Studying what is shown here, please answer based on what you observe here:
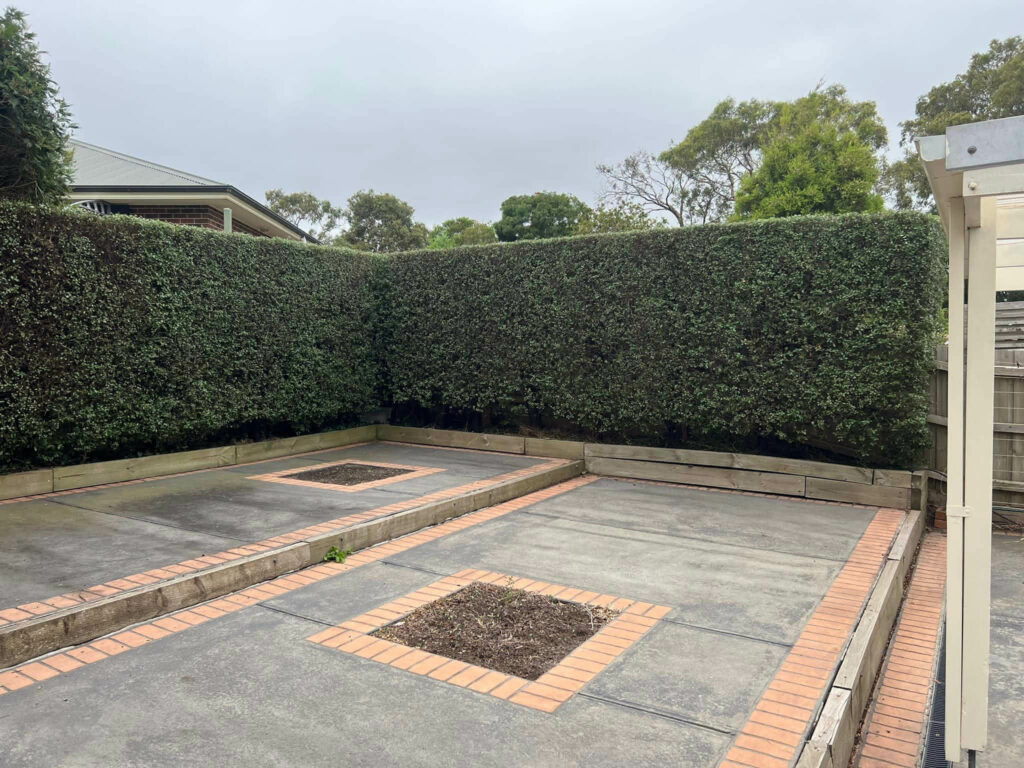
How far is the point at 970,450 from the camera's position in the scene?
2566 mm

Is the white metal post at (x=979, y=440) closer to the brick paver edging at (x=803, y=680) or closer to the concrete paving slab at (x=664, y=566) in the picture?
the brick paver edging at (x=803, y=680)

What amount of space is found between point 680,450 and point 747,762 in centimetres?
639

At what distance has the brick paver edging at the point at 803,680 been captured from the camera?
264 cm

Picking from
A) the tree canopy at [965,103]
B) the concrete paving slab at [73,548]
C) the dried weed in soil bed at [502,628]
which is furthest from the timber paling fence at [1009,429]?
the tree canopy at [965,103]

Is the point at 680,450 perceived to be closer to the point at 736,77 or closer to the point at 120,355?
the point at 120,355

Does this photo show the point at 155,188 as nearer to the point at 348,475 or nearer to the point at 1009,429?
the point at 348,475

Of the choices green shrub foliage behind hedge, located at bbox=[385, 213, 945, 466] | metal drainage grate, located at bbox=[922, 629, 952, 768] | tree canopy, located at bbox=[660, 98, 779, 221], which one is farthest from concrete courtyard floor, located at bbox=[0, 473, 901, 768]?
tree canopy, located at bbox=[660, 98, 779, 221]

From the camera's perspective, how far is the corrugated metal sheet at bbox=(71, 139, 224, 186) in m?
12.5

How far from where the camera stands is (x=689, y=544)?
5.81 m

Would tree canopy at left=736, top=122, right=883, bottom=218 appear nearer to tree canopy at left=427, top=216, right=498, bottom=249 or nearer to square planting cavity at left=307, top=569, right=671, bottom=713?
tree canopy at left=427, top=216, right=498, bottom=249

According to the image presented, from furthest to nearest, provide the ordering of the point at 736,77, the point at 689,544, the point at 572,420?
the point at 736,77 < the point at 572,420 < the point at 689,544

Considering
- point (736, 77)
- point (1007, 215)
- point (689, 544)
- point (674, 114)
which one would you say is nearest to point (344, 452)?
point (689, 544)

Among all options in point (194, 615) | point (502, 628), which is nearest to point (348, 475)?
point (194, 615)

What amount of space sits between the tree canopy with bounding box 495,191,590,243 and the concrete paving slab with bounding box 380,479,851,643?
136 feet
